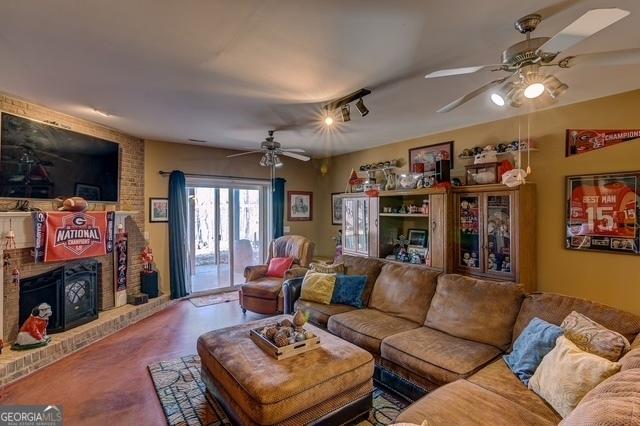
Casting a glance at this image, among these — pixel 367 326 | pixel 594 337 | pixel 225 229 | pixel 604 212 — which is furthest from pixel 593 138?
pixel 225 229

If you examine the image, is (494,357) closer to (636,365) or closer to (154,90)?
(636,365)

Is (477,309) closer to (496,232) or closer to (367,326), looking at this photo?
(367,326)

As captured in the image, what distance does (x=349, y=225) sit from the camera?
18.0 ft

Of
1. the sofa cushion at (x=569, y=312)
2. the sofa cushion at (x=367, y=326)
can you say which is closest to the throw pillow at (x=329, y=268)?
the sofa cushion at (x=367, y=326)

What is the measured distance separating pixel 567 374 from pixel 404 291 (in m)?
1.63

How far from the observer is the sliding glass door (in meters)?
5.68

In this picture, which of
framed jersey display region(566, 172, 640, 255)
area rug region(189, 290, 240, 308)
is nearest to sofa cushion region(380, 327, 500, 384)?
framed jersey display region(566, 172, 640, 255)

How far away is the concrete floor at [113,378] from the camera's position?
7.92 feet

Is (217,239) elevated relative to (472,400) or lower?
elevated

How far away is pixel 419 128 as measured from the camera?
4.33 meters

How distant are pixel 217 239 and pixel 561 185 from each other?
508 cm

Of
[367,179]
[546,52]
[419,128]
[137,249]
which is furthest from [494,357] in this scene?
[137,249]

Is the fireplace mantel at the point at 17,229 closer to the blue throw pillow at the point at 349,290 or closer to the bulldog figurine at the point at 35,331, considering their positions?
the bulldog figurine at the point at 35,331

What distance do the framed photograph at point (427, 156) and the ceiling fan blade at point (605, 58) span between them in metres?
2.71
